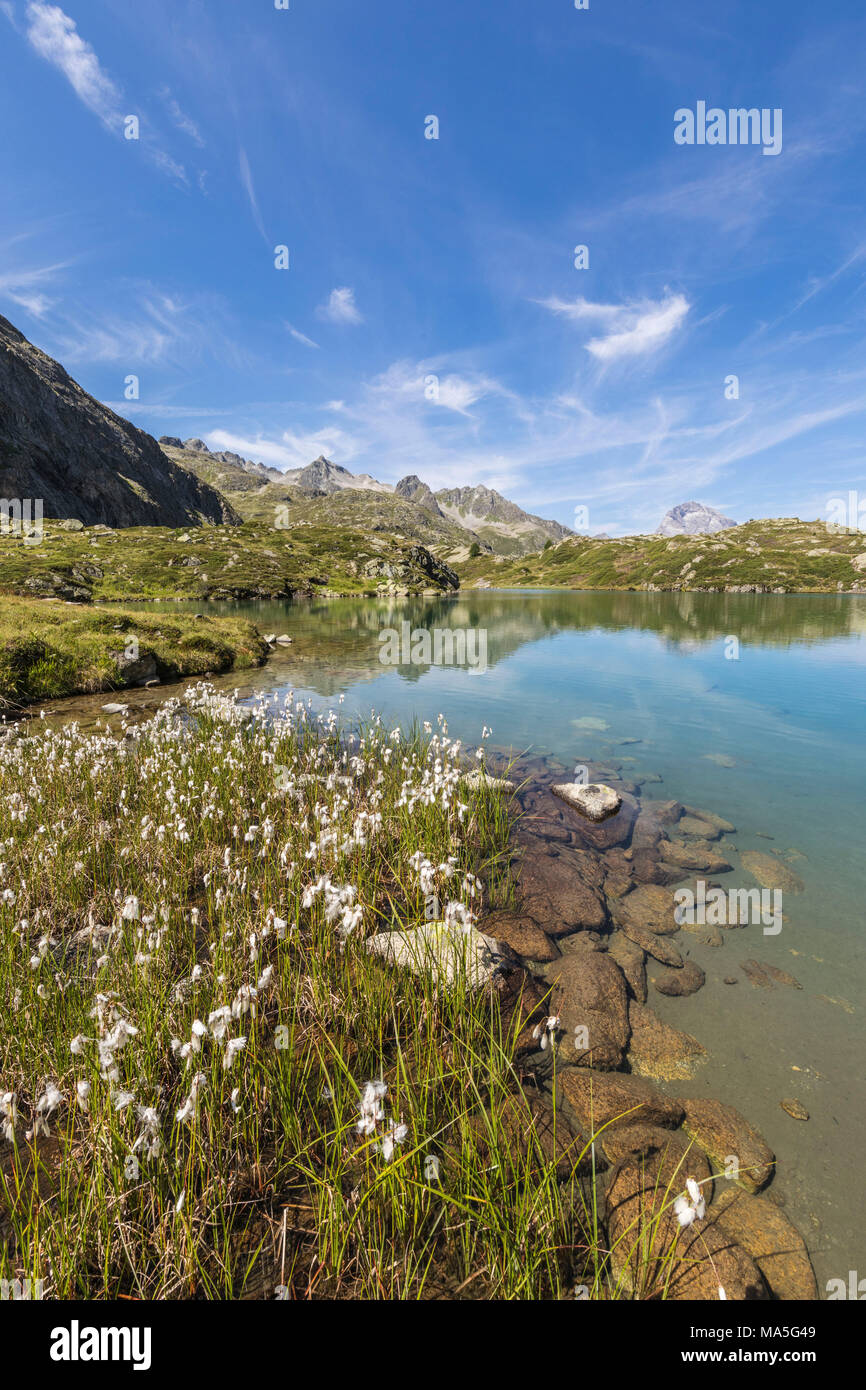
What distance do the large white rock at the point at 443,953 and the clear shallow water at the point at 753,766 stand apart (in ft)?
8.29

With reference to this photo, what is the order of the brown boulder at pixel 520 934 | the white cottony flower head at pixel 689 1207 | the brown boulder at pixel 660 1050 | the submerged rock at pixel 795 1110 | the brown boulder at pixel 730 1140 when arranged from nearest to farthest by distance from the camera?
the white cottony flower head at pixel 689 1207 < the brown boulder at pixel 730 1140 < the submerged rock at pixel 795 1110 < the brown boulder at pixel 660 1050 < the brown boulder at pixel 520 934

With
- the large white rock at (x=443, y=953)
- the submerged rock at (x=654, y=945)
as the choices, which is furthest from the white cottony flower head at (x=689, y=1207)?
the submerged rock at (x=654, y=945)

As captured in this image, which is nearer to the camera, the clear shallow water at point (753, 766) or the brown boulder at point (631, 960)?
the clear shallow water at point (753, 766)

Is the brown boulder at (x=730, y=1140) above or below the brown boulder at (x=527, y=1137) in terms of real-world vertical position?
below

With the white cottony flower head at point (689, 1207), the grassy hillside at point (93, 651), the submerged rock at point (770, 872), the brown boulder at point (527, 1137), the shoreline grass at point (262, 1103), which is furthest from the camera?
the grassy hillside at point (93, 651)

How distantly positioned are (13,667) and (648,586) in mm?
178080

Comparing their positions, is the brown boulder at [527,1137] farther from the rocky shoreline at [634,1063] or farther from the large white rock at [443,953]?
the large white rock at [443,953]

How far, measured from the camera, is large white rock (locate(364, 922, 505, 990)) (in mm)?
5938

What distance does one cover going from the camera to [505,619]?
7275 cm

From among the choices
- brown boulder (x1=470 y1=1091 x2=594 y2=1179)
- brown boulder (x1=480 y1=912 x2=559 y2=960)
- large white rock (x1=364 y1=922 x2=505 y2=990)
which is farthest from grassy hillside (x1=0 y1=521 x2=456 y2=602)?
brown boulder (x1=470 y1=1091 x2=594 y2=1179)

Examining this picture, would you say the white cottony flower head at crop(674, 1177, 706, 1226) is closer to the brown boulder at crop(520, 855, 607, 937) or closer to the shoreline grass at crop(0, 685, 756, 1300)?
the shoreline grass at crop(0, 685, 756, 1300)

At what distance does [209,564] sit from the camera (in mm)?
114312

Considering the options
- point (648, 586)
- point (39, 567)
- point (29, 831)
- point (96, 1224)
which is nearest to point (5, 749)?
point (29, 831)

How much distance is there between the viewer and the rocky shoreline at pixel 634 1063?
388 cm
